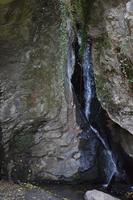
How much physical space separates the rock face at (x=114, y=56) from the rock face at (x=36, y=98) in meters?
0.48

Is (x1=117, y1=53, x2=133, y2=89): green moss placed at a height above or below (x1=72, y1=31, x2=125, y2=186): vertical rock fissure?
above

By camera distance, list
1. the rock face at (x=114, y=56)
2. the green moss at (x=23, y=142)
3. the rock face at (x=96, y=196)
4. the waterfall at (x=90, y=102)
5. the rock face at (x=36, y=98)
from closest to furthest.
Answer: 1. the rock face at (x=114, y=56)
2. the rock face at (x=96, y=196)
3. the rock face at (x=36, y=98)
4. the green moss at (x=23, y=142)
5. the waterfall at (x=90, y=102)

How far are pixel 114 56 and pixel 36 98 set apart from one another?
1.24 metres

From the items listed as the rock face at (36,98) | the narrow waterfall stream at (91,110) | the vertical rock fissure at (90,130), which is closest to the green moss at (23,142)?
the rock face at (36,98)

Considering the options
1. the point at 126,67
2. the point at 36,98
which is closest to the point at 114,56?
the point at 126,67

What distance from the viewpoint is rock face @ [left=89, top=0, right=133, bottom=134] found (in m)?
5.50

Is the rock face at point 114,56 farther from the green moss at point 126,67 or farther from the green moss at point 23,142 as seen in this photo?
the green moss at point 23,142

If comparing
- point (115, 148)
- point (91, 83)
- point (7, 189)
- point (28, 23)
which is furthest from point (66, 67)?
point (7, 189)

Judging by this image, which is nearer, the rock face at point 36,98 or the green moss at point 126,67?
the green moss at point 126,67

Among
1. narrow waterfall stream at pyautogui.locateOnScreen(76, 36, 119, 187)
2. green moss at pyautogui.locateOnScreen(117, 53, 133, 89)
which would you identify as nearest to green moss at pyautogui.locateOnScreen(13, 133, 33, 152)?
narrow waterfall stream at pyautogui.locateOnScreen(76, 36, 119, 187)

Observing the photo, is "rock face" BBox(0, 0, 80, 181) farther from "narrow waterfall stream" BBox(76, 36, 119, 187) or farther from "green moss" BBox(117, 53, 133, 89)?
"green moss" BBox(117, 53, 133, 89)

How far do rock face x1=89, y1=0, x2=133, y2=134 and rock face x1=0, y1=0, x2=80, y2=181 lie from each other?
0.48 metres

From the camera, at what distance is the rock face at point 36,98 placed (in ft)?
19.7

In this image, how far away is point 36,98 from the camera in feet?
20.7
